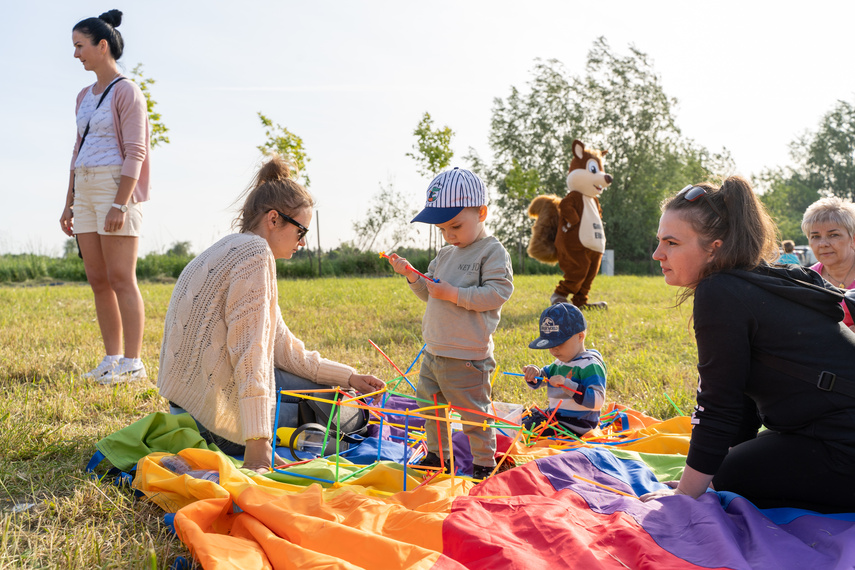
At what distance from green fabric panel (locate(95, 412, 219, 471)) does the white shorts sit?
1.79 metres

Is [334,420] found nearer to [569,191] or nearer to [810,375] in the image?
[810,375]

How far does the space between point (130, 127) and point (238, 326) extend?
84.7 inches

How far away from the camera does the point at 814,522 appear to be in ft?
6.36

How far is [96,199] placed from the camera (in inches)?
154

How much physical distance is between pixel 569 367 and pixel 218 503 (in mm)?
1861

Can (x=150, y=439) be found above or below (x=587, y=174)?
below

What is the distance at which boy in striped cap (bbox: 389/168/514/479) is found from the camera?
8.48ft

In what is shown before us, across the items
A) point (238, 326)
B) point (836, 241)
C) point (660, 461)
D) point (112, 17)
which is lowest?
point (660, 461)

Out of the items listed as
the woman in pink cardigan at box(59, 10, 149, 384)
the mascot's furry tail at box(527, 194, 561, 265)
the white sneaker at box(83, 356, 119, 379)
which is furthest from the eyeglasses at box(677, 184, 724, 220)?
the mascot's furry tail at box(527, 194, 561, 265)

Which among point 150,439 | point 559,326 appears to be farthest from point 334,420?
point 559,326

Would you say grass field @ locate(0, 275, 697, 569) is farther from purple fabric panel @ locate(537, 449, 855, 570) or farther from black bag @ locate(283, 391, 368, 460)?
purple fabric panel @ locate(537, 449, 855, 570)

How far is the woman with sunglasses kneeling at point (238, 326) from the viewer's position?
8.05 ft

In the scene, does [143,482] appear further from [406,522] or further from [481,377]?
[481,377]

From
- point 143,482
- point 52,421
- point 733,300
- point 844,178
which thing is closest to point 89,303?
point 52,421
